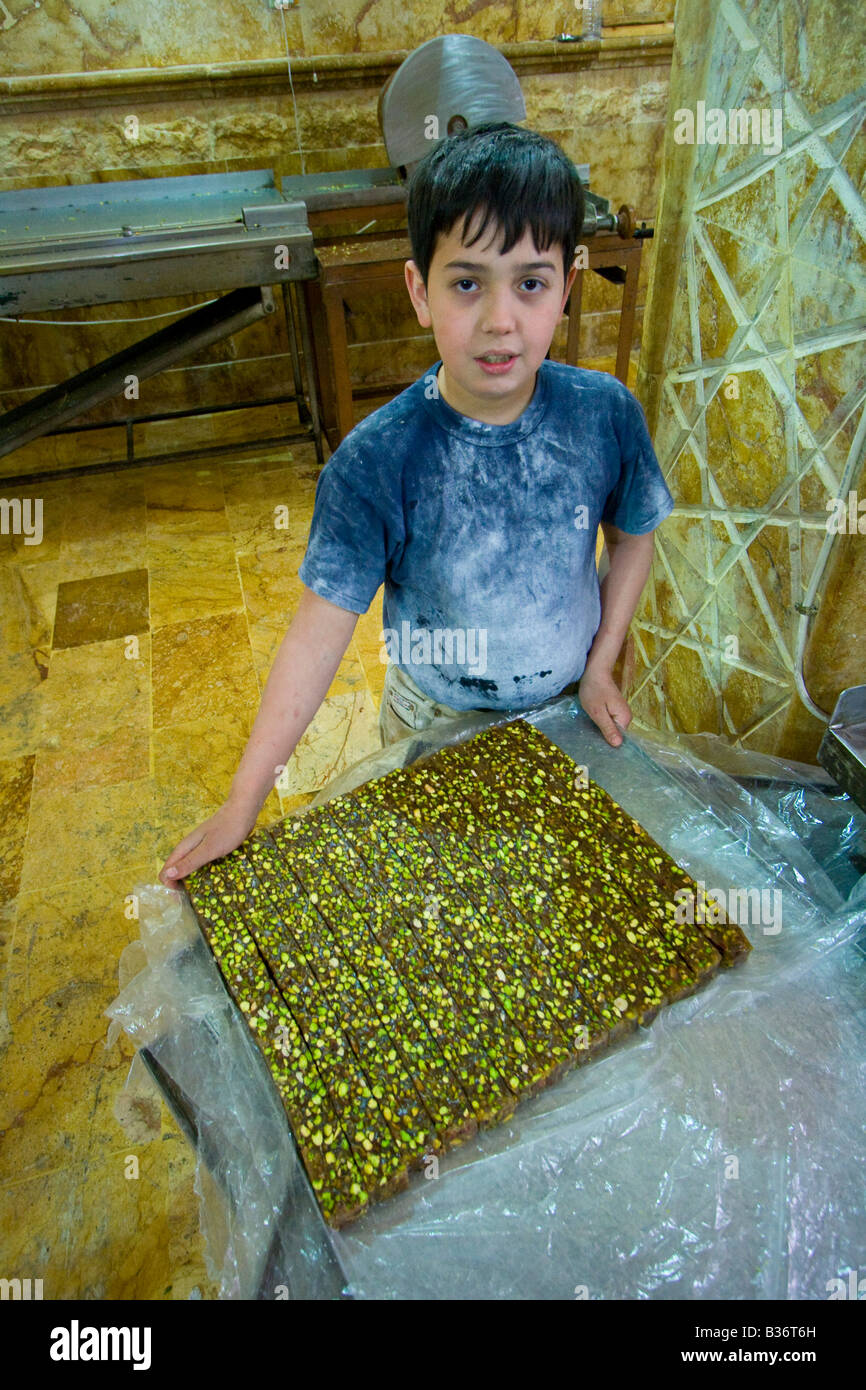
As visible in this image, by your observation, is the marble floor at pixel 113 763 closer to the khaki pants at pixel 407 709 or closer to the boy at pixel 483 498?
the khaki pants at pixel 407 709

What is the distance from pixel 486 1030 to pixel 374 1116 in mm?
178

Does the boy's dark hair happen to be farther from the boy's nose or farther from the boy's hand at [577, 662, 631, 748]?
the boy's hand at [577, 662, 631, 748]

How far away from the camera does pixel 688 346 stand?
1747mm

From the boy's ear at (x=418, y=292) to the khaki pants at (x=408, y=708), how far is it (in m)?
0.74

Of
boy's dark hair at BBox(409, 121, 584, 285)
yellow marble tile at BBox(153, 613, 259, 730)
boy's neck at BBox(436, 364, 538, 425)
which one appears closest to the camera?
boy's dark hair at BBox(409, 121, 584, 285)

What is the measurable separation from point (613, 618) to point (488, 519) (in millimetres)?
446

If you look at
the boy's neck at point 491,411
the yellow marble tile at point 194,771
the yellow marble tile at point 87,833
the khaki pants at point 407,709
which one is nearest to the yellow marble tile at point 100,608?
the yellow marble tile at point 194,771

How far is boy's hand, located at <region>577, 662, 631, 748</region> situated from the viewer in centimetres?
154

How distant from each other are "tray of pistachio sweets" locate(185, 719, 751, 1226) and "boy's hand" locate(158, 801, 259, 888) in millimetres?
24

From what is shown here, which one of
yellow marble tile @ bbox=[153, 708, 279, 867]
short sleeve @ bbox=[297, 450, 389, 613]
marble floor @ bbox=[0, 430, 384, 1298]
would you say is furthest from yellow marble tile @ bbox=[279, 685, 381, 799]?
short sleeve @ bbox=[297, 450, 389, 613]

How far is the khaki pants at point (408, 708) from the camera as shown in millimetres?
1709

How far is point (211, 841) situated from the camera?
4.12 ft

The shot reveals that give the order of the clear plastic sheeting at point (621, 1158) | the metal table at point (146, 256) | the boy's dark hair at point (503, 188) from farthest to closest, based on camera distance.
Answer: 1. the metal table at point (146, 256)
2. the boy's dark hair at point (503, 188)
3. the clear plastic sheeting at point (621, 1158)
